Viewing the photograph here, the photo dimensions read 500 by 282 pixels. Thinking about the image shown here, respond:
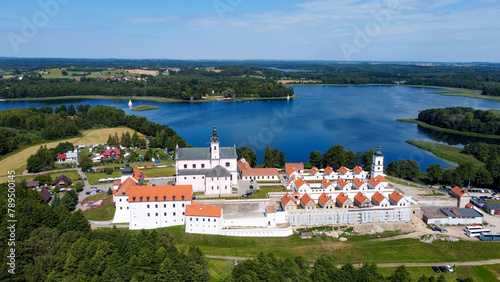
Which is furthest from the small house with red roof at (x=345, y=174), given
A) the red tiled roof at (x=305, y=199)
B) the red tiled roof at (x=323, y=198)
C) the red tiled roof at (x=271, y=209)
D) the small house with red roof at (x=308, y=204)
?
the red tiled roof at (x=271, y=209)

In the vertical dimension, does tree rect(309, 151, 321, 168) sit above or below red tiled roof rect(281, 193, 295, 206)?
above

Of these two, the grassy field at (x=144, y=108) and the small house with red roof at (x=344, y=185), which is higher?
the grassy field at (x=144, y=108)

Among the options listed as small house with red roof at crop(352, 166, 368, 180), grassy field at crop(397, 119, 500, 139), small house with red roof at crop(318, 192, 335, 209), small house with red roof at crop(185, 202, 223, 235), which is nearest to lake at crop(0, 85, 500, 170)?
grassy field at crop(397, 119, 500, 139)

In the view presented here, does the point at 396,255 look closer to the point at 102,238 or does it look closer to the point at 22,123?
the point at 102,238

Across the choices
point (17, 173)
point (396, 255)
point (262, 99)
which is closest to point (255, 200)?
point (396, 255)

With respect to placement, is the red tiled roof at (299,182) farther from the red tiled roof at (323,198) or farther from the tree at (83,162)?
the tree at (83,162)

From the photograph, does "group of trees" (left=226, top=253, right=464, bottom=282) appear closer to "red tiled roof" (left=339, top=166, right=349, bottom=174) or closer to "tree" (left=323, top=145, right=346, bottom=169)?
"red tiled roof" (left=339, top=166, right=349, bottom=174)

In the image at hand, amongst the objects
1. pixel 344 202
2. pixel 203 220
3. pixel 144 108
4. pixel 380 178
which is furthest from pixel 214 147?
pixel 144 108
